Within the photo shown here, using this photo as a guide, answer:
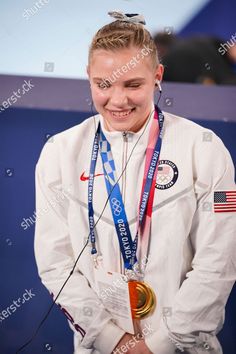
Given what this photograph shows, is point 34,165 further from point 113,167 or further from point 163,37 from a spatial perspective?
point 163,37

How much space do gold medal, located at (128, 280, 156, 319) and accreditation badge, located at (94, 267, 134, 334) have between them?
0.06 ft

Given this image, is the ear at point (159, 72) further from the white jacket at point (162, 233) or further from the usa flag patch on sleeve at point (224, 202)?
the usa flag patch on sleeve at point (224, 202)

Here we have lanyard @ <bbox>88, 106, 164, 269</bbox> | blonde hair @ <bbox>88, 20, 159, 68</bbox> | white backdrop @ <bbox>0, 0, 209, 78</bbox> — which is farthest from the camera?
white backdrop @ <bbox>0, 0, 209, 78</bbox>

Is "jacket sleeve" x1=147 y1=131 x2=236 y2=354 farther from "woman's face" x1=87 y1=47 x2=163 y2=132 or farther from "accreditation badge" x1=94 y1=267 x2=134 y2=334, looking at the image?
"woman's face" x1=87 y1=47 x2=163 y2=132

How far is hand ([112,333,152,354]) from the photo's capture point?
6.89 feet

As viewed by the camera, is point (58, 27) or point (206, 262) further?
point (58, 27)

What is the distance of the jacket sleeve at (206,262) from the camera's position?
2.00m

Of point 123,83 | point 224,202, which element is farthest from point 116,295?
point 123,83

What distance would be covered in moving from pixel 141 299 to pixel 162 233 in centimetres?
30

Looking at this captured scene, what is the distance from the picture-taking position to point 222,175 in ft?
6.59

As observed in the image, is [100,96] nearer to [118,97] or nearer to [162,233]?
[118,97]

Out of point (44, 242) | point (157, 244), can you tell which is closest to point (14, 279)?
point (44, 242)

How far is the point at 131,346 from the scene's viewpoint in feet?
6.95

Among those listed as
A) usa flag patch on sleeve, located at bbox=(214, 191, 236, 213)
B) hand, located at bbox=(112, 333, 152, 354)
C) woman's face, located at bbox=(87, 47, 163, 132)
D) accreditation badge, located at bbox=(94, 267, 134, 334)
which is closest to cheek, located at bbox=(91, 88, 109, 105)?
woman's face, located at bbox=(87, 47, 163, 132)
